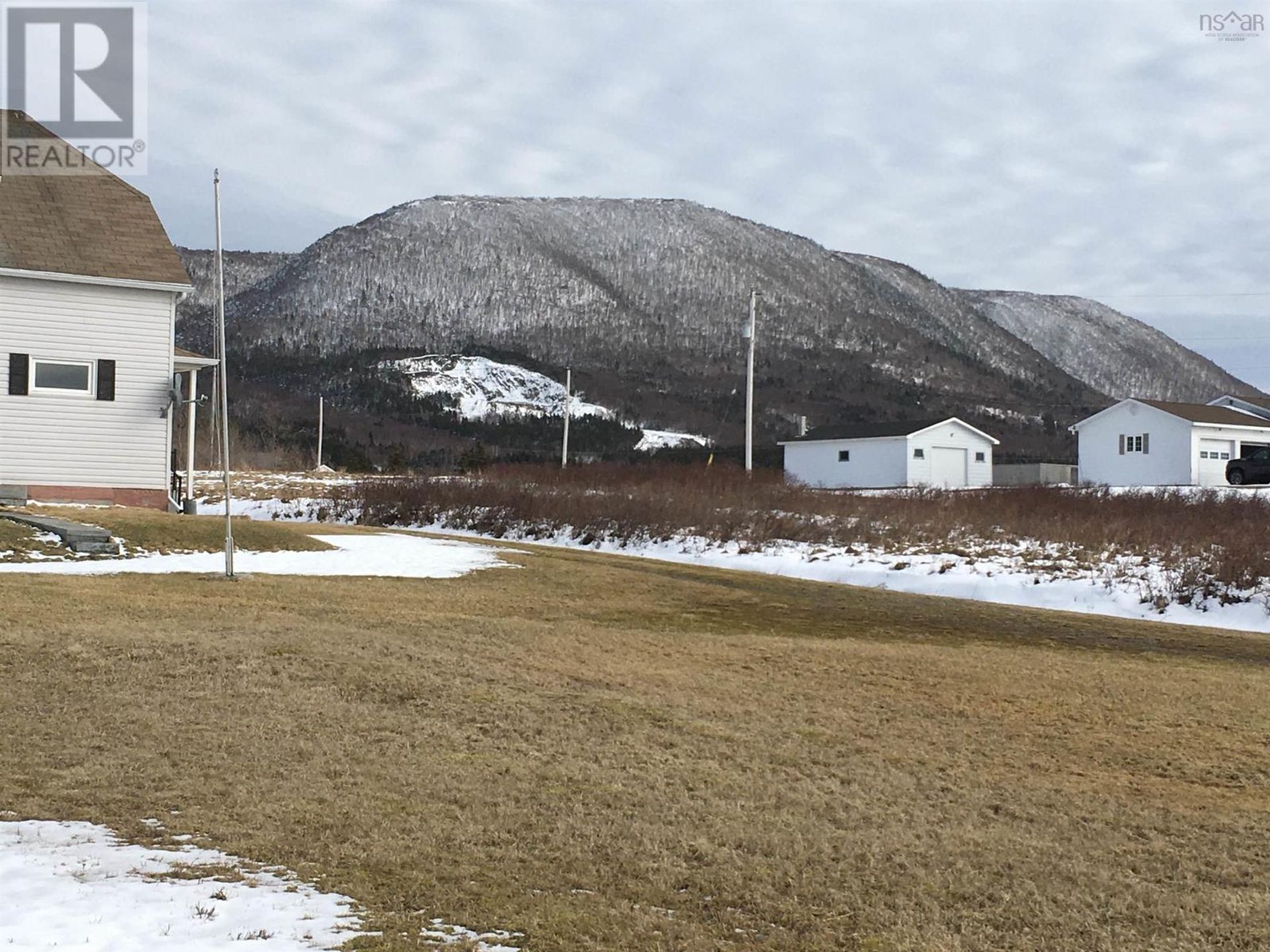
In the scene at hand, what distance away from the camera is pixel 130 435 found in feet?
70.9

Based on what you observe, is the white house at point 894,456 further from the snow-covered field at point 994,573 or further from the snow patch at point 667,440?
the snow patch at point 667,440

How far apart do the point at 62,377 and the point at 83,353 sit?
0.56 metres

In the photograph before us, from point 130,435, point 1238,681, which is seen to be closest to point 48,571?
point 130,435

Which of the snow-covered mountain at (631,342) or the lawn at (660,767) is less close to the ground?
the snow-covered mountain at (631,342)

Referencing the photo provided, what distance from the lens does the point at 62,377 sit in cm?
2108

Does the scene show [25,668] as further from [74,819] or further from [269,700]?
[74,819]

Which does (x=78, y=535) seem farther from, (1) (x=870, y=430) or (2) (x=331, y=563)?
(1) (x=870, y=430)

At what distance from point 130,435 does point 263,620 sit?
1171 cm

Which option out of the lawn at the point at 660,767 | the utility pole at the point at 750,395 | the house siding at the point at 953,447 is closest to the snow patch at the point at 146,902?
the lawn at the point at 660,767

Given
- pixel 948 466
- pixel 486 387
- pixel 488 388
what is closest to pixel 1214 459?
pixel 948 466

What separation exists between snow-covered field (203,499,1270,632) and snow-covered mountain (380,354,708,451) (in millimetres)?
95845

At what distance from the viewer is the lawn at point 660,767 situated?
5.11m

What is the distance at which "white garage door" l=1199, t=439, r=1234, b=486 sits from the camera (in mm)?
46656

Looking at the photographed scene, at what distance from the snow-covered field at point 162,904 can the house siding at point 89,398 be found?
17164 millimetres
